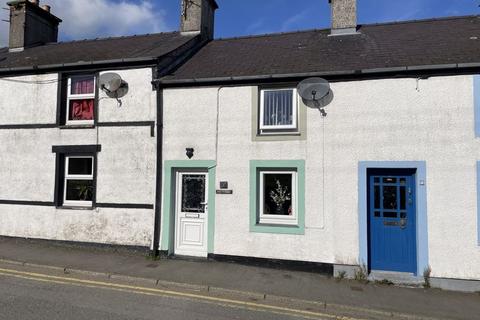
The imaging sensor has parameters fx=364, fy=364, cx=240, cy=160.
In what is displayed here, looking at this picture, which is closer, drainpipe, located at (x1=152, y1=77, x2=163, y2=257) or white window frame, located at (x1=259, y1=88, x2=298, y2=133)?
white window frame, located at (x1=259, y1=88, x2=298, y2=133)

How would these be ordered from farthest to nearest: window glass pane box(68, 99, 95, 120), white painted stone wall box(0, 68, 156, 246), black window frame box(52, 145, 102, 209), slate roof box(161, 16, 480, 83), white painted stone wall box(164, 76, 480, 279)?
window glass pane box(68, 99, 95, 120) < black window frame box(52, 145, 102, 209) < white painted stone wall box(0, 68, 156, 246) < slate roof box(161, 16, 480, 83) < white painted stone wall box(164, 76, 480, 279)

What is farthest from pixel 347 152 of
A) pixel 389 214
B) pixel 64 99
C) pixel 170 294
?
pixel 64 99

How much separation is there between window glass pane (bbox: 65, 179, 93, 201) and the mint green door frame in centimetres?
228

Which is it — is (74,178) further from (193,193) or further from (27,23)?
(27,23)

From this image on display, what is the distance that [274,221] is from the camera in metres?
8.33

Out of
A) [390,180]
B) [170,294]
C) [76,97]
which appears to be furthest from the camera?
[76,97]

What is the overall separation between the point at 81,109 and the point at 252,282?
655cm

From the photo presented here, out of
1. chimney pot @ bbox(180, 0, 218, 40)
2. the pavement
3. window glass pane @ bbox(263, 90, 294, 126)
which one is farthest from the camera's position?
chimney pot @ bbox(180, 0, 218, 40)

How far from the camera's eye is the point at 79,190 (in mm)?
9703

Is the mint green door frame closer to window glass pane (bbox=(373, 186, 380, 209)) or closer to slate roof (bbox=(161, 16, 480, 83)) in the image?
slate roof (bbox=(161, 16, 480, 83))

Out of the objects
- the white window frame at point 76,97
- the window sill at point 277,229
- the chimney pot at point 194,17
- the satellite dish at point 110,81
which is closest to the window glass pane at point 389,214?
the window sill at point 277,229

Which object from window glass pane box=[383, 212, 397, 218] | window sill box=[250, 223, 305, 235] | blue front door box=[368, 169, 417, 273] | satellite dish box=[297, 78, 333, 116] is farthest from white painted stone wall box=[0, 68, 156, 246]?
window glass pane box=[383, 212, 397, 218]

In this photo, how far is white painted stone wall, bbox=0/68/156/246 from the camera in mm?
9031

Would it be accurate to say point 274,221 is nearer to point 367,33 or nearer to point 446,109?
point 446,109
